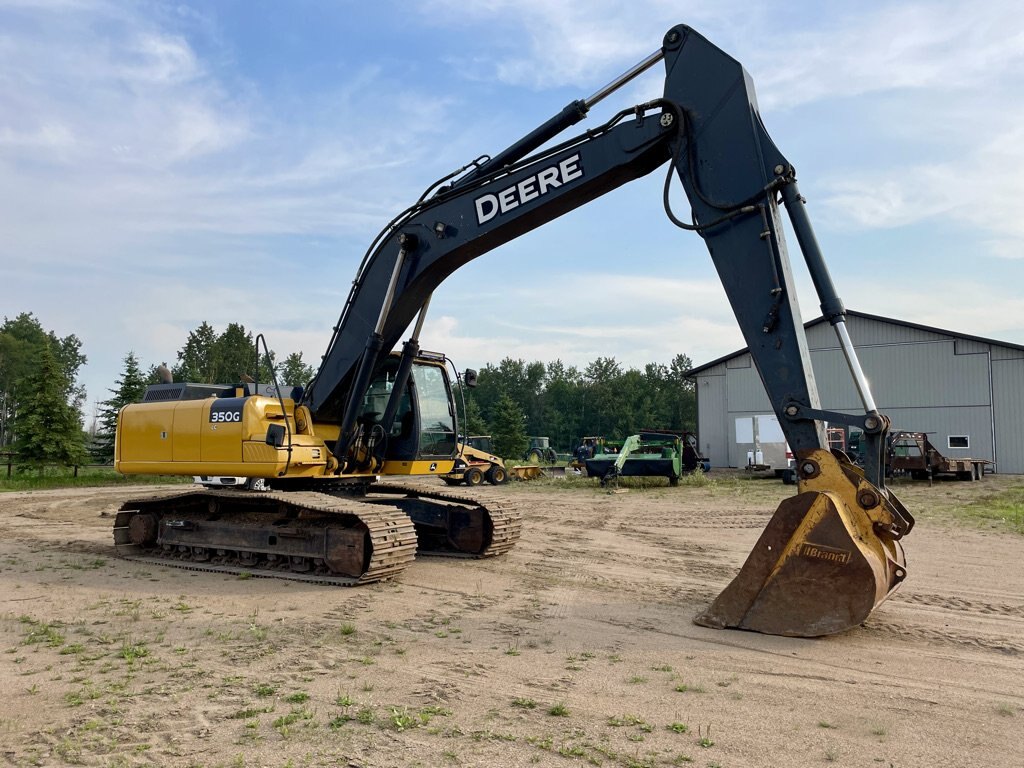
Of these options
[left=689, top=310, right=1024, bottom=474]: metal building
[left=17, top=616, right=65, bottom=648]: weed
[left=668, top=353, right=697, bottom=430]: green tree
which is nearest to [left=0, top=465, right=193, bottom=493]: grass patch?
[left=17, top=616, right=65, bottom=648]: weed

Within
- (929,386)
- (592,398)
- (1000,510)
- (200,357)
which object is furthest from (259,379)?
(592,398)

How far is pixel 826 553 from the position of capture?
5.65 m

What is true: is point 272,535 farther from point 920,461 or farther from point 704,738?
point 920,461

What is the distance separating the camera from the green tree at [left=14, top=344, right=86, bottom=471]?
2897 cm

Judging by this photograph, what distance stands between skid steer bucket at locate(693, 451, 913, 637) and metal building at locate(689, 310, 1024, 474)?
25.6 m

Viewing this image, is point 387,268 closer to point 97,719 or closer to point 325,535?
point 325,535

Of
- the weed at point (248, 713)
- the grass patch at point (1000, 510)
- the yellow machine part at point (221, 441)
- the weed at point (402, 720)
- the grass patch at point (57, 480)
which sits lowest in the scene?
the grass patch at point (57, 480)

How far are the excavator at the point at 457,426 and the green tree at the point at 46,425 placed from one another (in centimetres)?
2197

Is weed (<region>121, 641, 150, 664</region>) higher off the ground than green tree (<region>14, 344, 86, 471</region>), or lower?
lower

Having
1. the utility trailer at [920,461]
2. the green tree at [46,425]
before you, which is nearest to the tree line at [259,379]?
the green tree at [46,425]

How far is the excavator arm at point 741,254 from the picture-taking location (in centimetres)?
576

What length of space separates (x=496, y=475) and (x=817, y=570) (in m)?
22.1

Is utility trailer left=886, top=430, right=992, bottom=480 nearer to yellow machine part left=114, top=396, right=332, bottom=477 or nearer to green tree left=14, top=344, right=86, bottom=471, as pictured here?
yellow machine part left=114, top=396, right=332, bottom=477

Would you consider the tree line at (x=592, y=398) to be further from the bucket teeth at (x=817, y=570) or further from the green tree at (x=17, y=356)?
the bucket teeth at (x=817, y=570)
